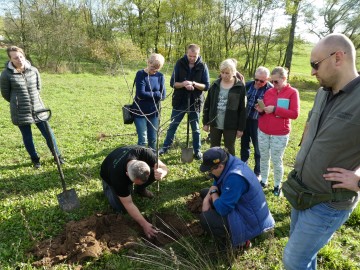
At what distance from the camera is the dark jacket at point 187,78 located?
16.4 feet

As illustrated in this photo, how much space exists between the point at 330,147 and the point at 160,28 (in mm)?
29499

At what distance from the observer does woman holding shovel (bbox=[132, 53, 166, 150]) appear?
4.49m

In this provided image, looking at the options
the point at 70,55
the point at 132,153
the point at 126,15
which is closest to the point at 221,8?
the point at 126,15

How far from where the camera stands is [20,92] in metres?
4.38

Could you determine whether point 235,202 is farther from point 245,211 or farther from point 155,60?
point 155,60

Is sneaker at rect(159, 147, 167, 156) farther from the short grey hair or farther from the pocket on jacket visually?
the short grey hair

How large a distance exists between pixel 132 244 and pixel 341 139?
2490 mm

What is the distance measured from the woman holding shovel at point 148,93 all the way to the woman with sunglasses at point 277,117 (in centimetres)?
178

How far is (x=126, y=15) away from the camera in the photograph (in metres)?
29.1

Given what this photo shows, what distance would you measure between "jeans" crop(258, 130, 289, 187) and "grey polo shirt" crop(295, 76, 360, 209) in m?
2.00

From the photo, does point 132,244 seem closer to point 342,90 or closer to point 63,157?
point 342,90

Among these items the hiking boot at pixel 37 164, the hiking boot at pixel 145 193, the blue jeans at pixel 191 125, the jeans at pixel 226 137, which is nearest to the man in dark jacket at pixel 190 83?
the blue jeans at pixel 191 125

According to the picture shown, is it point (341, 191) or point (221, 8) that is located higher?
point (221, 8)

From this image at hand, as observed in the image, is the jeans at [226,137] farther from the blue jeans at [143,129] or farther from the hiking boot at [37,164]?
the hiking boot at [37,164]
